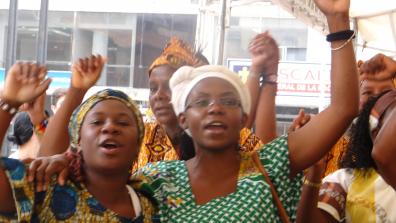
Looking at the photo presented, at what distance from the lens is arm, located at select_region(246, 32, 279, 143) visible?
2658 mm

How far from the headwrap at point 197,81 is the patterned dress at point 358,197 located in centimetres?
45

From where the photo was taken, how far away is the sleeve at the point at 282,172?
198cm

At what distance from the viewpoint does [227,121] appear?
2018mm

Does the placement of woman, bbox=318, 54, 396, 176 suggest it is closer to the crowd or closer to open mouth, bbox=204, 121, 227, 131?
the crowd

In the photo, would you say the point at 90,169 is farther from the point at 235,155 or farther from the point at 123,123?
the point at 235,155

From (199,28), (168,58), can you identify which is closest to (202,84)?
(168,58)

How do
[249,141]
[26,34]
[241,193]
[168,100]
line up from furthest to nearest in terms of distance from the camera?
1. [26,34]
2. [168,100]
3. [249,141]
4. [241,193]

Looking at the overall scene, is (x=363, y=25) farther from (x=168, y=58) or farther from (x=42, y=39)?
(x=168, y=58)

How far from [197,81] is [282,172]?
0.40m

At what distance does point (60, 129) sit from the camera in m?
2.30

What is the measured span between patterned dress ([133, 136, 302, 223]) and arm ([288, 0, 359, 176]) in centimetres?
4

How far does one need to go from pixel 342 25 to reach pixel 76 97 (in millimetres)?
950

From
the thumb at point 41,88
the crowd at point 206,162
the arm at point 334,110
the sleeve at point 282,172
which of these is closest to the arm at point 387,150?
the crowd at point 206,162

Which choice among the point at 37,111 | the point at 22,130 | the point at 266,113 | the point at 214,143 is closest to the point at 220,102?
the point at 214,143
